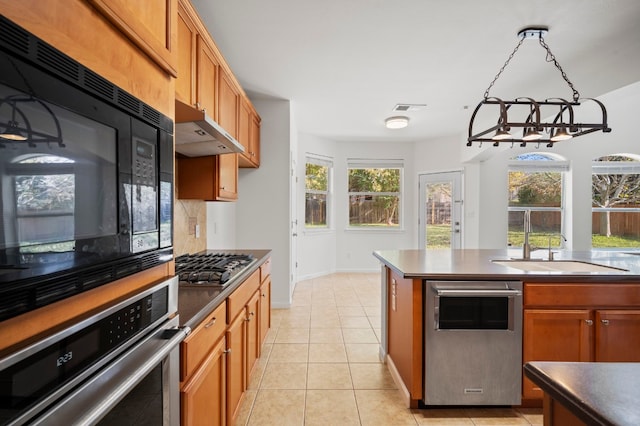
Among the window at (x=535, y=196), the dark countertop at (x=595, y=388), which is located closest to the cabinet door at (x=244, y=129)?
the dark countertop at (x=595, y=388)

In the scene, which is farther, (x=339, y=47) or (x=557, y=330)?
(x=339, y=47)

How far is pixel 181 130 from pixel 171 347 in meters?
1.28

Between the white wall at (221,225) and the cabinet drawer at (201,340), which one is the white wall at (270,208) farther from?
the cabinet drawer at (201,340)

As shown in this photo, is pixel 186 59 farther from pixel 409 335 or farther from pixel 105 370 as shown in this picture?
pixel 409 335

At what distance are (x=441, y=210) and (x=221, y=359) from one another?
219 inches

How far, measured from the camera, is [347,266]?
6.67 m

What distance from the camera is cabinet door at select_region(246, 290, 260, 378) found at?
2.18m

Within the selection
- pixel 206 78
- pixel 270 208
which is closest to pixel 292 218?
pixel 270 208

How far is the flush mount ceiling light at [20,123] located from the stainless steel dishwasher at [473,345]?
75.5 inches

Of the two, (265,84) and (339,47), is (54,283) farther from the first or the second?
(265,84)

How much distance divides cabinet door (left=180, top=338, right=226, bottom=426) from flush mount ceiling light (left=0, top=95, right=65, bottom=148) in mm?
934

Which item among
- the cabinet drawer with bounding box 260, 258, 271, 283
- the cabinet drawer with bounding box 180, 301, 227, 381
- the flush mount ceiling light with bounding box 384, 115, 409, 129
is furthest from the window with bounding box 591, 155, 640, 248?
the cabinet drawer with bounding box 180, 301, 227, 381

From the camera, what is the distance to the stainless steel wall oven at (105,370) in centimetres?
52

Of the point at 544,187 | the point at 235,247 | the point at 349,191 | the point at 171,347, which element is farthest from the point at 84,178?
the point at 544,187
